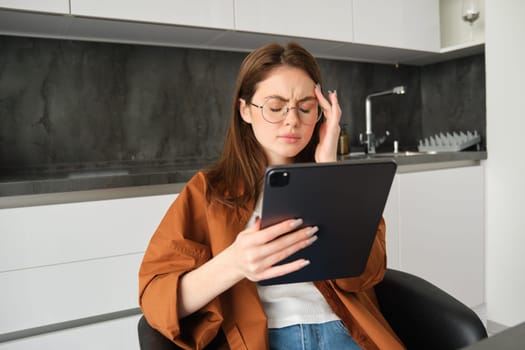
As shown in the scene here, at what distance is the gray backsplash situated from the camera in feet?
6.12

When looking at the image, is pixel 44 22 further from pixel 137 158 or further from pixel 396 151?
pixel 396 151

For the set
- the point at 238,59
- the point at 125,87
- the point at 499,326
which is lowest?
the point at 499,326

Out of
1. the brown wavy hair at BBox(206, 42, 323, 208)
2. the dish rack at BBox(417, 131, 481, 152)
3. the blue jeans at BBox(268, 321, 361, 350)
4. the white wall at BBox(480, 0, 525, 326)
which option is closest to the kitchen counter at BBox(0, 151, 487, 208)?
the brown wavy hair at BBox(206, 42, 323, 208)

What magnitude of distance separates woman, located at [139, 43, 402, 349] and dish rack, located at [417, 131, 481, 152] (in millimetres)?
1837

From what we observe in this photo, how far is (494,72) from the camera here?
7.37ft

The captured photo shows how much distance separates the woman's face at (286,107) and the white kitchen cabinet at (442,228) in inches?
49.9

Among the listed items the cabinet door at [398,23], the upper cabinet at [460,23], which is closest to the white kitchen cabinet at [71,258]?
the cabinet door at [398,23]

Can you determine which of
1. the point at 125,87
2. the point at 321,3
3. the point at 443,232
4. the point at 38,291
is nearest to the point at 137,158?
the point at 125,87

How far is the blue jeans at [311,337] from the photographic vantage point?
899 millimetres

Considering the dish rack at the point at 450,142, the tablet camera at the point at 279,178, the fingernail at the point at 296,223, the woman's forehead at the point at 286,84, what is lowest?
the fingernail at the point at 296,223

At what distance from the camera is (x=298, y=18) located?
6.94ft

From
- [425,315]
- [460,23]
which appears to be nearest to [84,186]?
[425,315]

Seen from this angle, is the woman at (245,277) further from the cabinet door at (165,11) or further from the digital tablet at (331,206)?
the cabinet door at (165,11)

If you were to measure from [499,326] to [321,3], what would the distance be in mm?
1891
